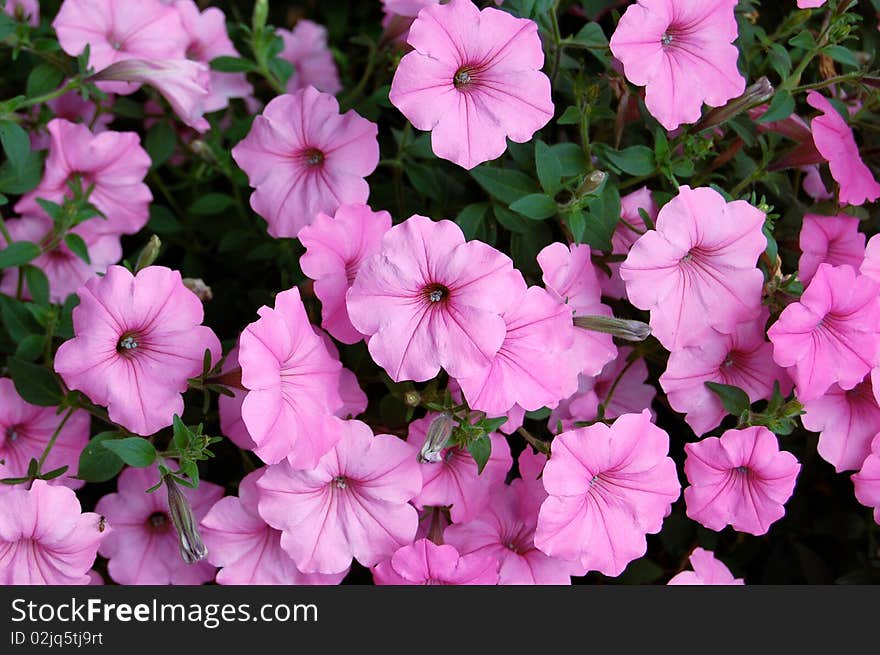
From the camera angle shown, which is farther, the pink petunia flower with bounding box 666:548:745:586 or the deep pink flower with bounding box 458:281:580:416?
the pink petunia flower with bounding box 666:548:745:586

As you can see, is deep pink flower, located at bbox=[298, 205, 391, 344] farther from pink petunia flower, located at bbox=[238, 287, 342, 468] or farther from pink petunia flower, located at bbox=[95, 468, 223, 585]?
pink petunia flower, located at bbox=[95, 468, 223, 585]

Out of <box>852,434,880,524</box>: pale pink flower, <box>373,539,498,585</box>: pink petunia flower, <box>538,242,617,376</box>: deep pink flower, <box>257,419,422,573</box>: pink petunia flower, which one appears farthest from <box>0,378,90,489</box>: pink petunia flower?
<box>852,434,880,524</box>: pale pink flower

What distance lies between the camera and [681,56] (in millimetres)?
1167

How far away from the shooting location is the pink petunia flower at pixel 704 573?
3.92ft

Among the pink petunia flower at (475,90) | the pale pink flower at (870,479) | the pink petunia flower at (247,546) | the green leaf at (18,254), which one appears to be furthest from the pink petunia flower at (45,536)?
the pale pink flower at (870,479)

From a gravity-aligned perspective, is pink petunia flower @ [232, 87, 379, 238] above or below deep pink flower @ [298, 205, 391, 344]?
above

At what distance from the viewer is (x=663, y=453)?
113cm

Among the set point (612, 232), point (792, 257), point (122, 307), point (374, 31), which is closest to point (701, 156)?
point (612, 232)

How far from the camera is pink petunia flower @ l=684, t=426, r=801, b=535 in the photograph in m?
1.15

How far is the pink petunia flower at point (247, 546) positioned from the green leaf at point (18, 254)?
18.2 inches

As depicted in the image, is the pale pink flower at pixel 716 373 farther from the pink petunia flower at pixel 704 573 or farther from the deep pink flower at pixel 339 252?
the deep pink flower at pixel 339 252

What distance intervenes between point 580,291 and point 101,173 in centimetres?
74

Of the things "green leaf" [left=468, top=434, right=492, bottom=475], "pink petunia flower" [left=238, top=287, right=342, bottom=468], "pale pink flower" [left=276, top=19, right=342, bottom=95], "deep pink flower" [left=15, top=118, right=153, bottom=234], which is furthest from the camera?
"pale pink flower" [left=276, top=19, right=342, bottom=95]

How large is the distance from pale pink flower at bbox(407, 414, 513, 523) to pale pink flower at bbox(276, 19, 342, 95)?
2.62 ft
